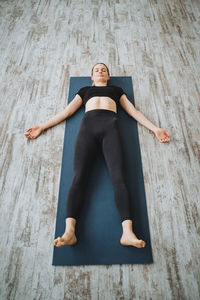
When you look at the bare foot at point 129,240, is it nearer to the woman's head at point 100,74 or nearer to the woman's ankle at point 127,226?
the woman's ankle at point 127,226

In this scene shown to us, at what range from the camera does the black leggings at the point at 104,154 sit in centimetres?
148

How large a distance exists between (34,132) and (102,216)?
3.58ft

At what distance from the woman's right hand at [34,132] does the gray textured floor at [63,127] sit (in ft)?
0.18

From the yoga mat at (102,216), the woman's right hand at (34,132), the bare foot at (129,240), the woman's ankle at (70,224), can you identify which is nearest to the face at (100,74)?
the yoga mat at (102,216)

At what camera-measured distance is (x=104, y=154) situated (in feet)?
5.60

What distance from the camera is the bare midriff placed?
6.35 ft

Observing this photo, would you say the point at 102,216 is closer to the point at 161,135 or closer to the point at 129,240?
the point at 129,240

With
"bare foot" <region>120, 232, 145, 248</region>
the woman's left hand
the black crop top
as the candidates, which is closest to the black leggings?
"bare foot" <region>120, 232, 145, 248</region>

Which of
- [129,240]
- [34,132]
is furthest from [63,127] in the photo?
[129,240]

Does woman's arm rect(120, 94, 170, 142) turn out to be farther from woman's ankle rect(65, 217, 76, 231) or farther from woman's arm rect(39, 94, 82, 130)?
woman's ankle rect(65, 217, 76, 231)

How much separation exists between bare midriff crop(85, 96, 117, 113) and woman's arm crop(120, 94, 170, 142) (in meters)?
0.16

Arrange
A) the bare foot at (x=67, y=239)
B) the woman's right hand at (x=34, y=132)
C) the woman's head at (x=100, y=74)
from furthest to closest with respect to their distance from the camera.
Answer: the woman's head at (x=100, y=74) → the woman's right hand at (x=34, y=132) → the bare foot at (x=67, y=239)

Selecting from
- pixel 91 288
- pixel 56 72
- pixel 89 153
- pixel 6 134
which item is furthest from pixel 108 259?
pixel 56 72

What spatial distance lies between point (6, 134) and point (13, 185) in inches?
23.9
